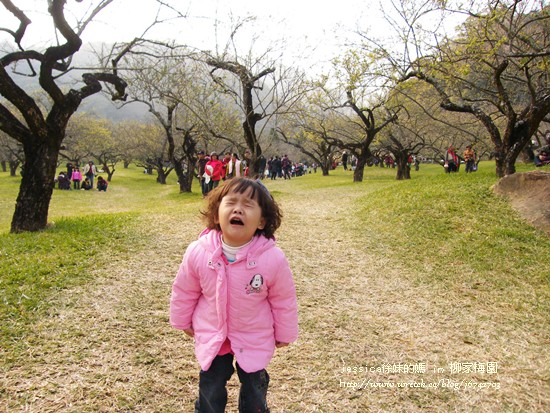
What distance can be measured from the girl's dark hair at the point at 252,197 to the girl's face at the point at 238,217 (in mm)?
35

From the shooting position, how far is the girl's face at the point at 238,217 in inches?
84.5

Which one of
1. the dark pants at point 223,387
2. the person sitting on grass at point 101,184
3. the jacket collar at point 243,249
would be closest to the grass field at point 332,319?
the dark pants at point 223,387

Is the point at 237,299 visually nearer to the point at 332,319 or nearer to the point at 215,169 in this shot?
the point at 332,319

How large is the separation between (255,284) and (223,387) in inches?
26.8

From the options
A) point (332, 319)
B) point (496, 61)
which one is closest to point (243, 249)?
point (332, 319)

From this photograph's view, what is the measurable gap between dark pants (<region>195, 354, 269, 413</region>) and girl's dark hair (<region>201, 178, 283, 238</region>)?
32.5 inches

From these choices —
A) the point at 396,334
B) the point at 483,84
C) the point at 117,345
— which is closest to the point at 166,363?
the point at 117,345

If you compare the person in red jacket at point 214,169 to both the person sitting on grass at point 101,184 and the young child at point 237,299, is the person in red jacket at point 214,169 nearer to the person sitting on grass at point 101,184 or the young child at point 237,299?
the young child at point 237,299

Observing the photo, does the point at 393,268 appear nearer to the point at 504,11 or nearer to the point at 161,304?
the point at 161,304

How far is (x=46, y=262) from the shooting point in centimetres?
532

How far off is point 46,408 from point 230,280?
1.81 meters

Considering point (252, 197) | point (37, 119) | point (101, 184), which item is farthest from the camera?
point (101, 184)

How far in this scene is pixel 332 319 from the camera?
14.5 ft

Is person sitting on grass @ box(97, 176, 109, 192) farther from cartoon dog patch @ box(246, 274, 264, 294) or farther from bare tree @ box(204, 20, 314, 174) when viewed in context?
cartoon dog patch @ box(246, 274, 264, 294)
